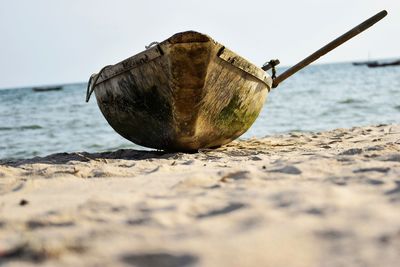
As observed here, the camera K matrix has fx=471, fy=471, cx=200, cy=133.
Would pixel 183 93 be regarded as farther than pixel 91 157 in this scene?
No

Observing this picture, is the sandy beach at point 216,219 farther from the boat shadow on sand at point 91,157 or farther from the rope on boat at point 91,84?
the rope on boat at point 91,84

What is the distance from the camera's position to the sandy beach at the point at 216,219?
3.90 ft

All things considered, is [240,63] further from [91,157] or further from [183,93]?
[91,157]

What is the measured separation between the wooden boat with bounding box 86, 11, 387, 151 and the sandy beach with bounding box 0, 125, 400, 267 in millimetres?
1100

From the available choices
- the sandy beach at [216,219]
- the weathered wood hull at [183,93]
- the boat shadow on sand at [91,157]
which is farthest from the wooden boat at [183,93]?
the sandy beach at [216,219]

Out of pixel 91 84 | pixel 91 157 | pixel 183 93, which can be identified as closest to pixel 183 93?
pixel 183 93

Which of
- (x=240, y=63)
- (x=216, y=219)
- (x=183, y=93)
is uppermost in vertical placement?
(x=240, y=63)

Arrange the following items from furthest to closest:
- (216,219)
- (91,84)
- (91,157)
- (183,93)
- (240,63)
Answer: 1. (91,84)
2. (91,157)
3. (240,63)
4. (183,93)
5. (216,219)

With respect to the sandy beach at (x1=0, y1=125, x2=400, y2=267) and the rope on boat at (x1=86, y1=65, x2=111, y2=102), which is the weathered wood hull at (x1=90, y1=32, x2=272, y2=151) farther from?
the sandy beach at (x1=0, y1=125, x2=400, y2=267)

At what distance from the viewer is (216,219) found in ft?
4.84

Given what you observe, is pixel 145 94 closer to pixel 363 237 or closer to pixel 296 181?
pixel 296 181

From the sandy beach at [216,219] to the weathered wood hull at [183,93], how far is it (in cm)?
110

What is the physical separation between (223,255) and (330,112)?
9247 millimetres

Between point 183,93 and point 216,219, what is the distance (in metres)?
2.03
